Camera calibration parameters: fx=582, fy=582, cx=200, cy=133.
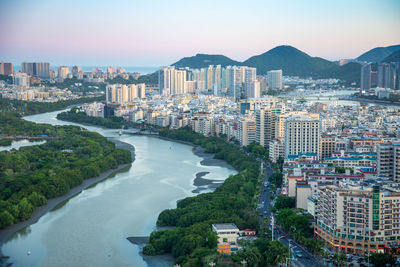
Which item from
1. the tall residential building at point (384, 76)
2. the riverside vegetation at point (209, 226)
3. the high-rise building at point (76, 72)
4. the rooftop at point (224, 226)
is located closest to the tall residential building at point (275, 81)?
the tall residential building at point (384, 76)

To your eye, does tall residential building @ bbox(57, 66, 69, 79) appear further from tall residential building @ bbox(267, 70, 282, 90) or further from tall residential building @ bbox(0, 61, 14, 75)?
tall residential building @ bbox(267, 70, 282, 90)

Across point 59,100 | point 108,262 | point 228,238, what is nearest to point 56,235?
point 108,262

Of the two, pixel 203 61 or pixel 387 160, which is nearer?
pixel 387 160

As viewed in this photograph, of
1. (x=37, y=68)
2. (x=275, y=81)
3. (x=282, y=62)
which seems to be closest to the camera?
(x=275, y=81)

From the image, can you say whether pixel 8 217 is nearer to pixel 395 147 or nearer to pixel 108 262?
pixel 108 262

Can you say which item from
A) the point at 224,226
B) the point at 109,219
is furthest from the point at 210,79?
the point at 224,226

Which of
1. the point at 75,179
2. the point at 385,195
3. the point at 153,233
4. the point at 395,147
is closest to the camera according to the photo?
the point at 385,195

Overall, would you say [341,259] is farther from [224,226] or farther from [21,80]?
[21,80]
